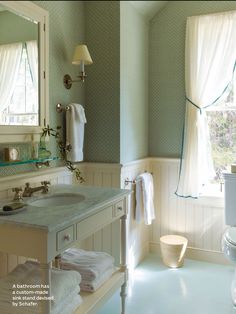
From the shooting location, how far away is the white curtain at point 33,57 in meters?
1.84

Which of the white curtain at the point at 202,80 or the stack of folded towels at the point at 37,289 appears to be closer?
the stack of folded towels at the point at 37,289

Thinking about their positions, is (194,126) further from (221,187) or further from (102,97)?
(102,97)

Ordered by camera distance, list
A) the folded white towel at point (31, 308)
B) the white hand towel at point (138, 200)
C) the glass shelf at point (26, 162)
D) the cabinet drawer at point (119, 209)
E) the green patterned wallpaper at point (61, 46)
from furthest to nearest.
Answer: the white hand towel at point (138, 200) < the green patterned wallpaper at point (61, 46) < the cabinet drawer at point (119, 209) < the glass shelf at point (26, 162) < the folded white towel at point (31, 308)

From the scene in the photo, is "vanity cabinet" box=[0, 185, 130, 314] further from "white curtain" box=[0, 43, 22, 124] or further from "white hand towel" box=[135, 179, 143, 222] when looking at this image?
"white hand towel" box=[135, 179, 143, 222]

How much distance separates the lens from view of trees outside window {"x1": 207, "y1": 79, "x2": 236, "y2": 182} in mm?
2684

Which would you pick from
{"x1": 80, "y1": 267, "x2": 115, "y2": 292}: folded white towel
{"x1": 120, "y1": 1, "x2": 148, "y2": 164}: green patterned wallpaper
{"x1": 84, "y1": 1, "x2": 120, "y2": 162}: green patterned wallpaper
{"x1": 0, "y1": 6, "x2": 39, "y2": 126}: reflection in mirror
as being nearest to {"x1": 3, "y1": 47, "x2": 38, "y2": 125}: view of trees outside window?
{"x1": 0, "y1": 6, "x2": 39, "y2": 126}: reflection in mirror

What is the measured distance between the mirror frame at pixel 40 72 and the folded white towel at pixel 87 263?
2.43ft

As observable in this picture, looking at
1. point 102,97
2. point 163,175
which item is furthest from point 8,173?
point 163,175

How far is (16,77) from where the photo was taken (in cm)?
176

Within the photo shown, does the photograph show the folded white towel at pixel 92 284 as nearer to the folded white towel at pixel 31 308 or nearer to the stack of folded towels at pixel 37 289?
the stack of folded towels at pixel 37 289

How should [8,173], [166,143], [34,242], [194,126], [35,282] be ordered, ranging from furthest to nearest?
[166,143], [194,126], [8,173], [35,282], [34,242]

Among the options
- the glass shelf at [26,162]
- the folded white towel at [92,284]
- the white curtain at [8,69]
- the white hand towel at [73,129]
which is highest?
the white curtain at [8,69]

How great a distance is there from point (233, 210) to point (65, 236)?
1.51 m

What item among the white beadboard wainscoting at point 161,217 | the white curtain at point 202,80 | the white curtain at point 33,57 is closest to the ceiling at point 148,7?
the white curtain at point 202,80
